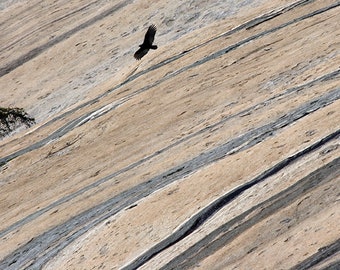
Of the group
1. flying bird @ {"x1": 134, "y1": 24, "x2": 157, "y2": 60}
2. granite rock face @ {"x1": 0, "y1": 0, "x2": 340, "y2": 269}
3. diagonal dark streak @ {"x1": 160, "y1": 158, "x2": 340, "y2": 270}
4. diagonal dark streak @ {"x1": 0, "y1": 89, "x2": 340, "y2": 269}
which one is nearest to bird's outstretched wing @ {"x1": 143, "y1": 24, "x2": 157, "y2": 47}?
flying bird @ {"x1": 134, "y1": 24, "x2": 157, "y2": 60}

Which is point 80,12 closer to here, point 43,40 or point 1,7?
point 43,40

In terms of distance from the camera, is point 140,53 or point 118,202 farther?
point 140,53

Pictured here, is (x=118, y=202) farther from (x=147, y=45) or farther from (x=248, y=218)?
(x=147, y=45)

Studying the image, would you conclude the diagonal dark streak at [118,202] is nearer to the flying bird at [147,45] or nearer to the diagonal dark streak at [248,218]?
the diagonal dark streak at [248,218]

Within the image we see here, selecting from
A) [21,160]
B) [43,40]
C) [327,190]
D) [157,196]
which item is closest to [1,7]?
[43,40]

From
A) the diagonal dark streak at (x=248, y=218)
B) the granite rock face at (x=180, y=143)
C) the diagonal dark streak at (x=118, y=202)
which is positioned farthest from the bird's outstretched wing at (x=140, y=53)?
the diagonal dark streak at (x=248, y=218)

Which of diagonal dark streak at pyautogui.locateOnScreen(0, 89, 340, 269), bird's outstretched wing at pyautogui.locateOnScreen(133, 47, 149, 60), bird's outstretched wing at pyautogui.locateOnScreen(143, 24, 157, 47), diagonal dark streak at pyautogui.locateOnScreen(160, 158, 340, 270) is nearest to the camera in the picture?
diagonal dark streak at pyautogui.locateOnScreen(160, 158, 340, 270)

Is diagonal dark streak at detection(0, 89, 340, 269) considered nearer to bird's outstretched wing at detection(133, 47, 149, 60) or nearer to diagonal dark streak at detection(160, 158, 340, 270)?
diagonal dark streak at detection(160, 158, 340, 270)

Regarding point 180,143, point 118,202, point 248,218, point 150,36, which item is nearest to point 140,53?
point 150,36
